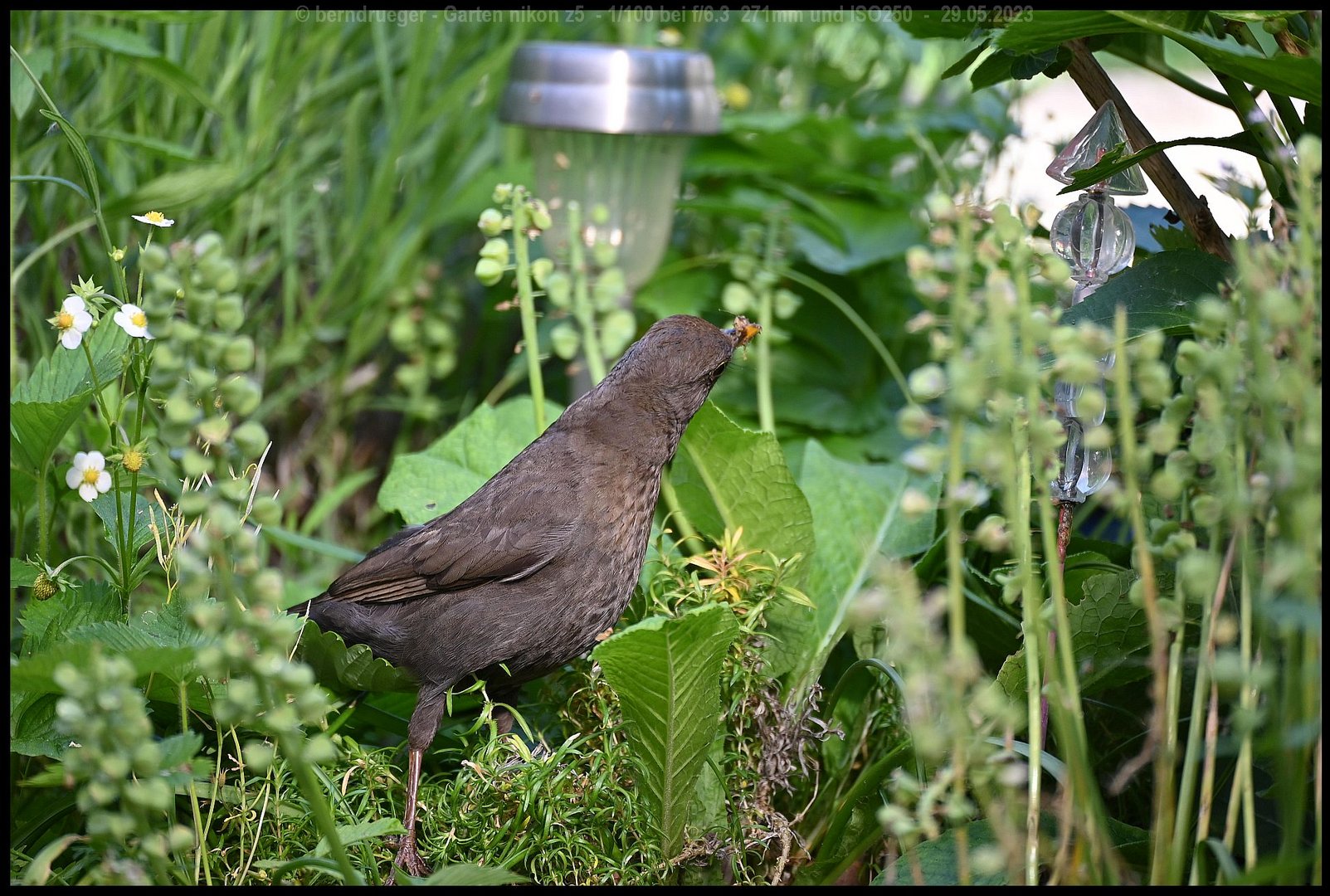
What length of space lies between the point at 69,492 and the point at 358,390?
1.65 m

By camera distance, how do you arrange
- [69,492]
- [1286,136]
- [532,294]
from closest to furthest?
[1286,136] → [69,492] → [532,294]

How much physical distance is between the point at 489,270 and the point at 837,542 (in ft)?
2.76

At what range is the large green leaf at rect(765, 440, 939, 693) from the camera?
81.4 inches

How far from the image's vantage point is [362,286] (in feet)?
10.9

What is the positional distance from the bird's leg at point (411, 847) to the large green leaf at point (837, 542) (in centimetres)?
60

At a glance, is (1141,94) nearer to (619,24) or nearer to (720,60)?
(720,60)

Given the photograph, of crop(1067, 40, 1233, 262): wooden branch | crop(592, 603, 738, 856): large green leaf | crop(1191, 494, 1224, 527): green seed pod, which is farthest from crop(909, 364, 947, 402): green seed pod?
crop(1067, 40, 1233, 262): wooden branch

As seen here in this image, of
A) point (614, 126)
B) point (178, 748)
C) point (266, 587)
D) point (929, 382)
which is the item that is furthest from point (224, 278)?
point (614, 126)

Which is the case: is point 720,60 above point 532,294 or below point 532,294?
above

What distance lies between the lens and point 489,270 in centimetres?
218

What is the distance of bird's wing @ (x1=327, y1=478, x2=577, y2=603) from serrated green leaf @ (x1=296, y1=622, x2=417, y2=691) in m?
0.13

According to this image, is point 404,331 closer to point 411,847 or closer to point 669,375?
point 669,375

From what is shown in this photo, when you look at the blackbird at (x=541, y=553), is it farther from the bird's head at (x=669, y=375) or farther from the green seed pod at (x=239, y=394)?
the green seed pod at (x=239, y=394)

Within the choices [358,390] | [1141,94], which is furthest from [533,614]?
[1141,94]
